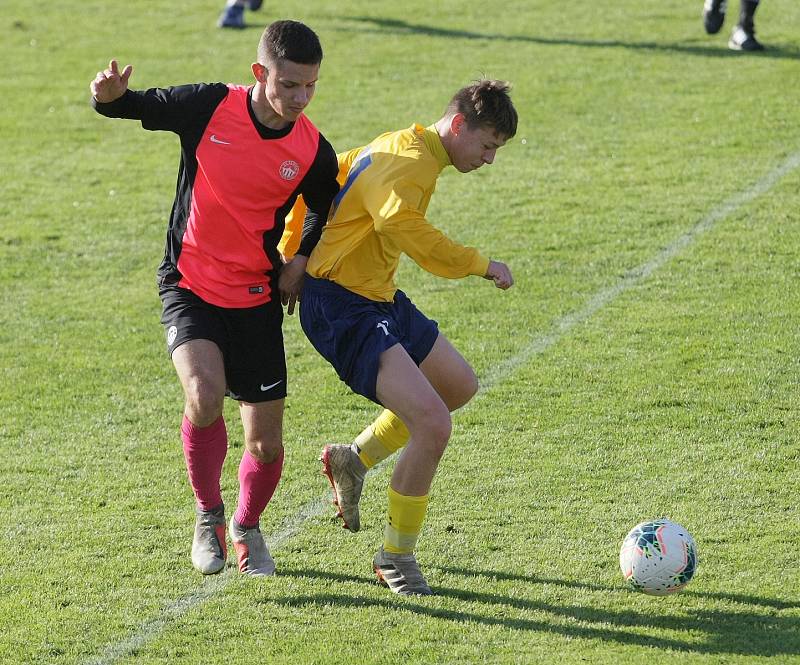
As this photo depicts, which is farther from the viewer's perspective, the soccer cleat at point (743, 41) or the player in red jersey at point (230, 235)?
the soccer cleat at point (743, 41)

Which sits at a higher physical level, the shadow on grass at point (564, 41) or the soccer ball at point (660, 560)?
the soccer ball at point (660, 560)

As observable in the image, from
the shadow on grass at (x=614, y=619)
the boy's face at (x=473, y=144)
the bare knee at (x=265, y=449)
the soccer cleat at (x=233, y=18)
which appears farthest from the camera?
the soccer cleat at (x=233, y=18)

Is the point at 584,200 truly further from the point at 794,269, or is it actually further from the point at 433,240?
the point at 433,240

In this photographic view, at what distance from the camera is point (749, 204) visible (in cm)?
1020

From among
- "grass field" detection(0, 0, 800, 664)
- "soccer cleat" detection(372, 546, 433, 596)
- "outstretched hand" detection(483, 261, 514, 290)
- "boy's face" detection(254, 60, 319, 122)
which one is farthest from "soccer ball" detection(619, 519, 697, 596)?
"boy's face" detection(254, 60, 319, 122)

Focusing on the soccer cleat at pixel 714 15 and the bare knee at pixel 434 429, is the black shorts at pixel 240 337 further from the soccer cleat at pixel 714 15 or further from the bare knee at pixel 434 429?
the soccer cleat at pixel 714 15

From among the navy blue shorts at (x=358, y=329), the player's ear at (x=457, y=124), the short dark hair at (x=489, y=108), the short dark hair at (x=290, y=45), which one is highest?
the short dark hair at (x=290, y=45)

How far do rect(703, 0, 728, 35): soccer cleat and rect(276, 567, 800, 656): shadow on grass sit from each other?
10.00 m

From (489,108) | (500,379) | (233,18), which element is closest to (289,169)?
(489,108)

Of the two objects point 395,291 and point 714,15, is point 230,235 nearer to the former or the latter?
point 395,291

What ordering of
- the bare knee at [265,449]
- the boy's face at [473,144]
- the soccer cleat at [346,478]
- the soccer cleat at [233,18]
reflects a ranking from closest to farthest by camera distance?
the boy's face at [473,144] → the bare knee at [265,449] → the soccer cleat at [346,478] → the soccer cleat at [233,18]

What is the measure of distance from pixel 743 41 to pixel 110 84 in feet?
32.8

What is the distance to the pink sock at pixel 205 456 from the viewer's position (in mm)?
5477

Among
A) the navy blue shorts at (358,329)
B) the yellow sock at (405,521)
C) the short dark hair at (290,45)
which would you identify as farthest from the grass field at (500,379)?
the short dark hair at (290,45)
